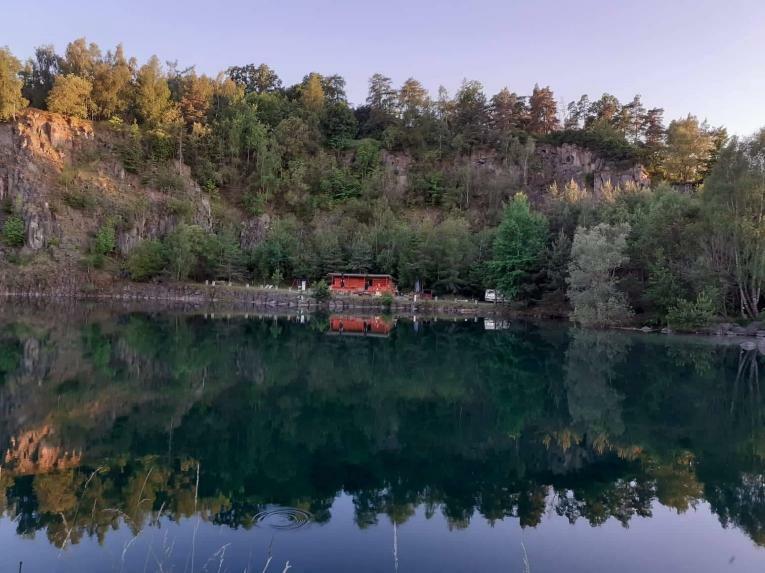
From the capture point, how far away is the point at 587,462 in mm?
10875

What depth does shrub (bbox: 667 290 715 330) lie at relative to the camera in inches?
1353

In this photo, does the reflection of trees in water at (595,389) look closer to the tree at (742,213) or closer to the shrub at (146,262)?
the tree at (742,213)

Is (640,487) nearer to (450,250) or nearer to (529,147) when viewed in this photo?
(450,250)

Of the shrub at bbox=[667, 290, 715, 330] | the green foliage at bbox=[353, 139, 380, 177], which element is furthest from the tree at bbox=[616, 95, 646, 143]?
the shrub at bbox=[667, 290, 715, 330]

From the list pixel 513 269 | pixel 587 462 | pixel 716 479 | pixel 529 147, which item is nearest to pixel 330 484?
pixel 587 462

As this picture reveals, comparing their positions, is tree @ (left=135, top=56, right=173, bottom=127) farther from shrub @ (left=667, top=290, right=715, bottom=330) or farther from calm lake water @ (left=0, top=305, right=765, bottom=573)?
shrub @ (left=667, top=290, right=715, bottom=330)

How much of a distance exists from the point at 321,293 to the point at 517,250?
18.8 metres

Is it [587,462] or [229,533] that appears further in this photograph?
[587,462]

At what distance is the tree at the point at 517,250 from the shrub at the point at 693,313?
14.0m

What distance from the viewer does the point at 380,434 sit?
12172mm

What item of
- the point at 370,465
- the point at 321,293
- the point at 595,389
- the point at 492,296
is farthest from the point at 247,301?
the point at 370,465

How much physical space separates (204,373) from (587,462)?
1243 centimetres

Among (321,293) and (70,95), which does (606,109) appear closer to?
(321,293)

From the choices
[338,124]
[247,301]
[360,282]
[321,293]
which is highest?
[338,124]
